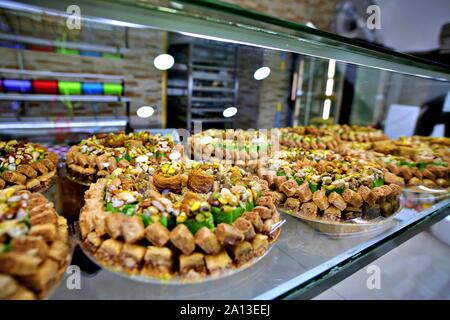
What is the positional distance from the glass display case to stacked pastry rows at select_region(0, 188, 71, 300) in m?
0.08

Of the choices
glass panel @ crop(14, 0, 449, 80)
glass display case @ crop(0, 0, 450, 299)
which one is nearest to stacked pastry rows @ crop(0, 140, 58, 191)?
glass display case @ crop(0, 0, 450, 299)

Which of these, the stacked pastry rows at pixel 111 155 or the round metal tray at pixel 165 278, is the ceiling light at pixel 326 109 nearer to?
the stacked pastry rows at pixel 111 155

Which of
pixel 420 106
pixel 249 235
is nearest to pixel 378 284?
pixel 249 235

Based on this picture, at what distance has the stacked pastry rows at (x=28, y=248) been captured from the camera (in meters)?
0.70

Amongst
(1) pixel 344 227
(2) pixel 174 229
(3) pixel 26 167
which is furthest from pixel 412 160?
(3) pixel 26 167

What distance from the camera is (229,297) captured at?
90 centimetres

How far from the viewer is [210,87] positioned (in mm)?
3822

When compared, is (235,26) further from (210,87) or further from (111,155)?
(210,87)

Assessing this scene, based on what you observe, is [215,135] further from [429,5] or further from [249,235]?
[429,5]

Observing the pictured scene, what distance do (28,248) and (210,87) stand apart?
331 cm

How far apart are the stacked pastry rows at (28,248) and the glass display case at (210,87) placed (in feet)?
0.26

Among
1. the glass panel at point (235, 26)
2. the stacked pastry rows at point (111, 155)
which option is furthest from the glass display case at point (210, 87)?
the stacked pastry rows at point (111, 155)

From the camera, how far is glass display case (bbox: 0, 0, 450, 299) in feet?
3.02
